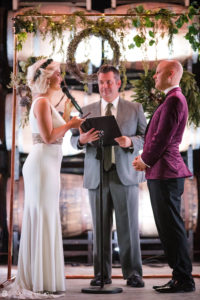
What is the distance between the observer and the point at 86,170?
4316 millimetres

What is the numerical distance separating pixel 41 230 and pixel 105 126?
906 mm

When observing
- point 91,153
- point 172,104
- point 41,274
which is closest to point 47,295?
point 41,274

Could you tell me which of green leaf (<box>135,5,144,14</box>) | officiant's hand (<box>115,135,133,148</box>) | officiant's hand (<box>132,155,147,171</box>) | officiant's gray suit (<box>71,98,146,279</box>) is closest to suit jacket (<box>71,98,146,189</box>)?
officiant's gray suit (<box>71,98,146,279</box>)

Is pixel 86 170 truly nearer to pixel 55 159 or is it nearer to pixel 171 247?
pixel 55 159

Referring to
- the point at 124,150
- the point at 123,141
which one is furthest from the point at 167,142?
the point at 124,150

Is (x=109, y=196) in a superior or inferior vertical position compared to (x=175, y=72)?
inferior

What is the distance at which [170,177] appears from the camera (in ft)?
12.6

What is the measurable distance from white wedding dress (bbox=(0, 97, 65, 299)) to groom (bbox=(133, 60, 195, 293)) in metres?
0.69

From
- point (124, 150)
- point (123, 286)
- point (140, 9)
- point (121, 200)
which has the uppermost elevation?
point (140, 9)

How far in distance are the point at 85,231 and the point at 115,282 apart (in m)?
1.37

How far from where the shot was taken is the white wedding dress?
370 cm

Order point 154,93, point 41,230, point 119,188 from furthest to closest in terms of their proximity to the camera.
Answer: point 154,93 < point 119,188 < point 41,230

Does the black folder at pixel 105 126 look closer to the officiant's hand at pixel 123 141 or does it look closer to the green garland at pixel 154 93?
the officiant's hand at pixel 123 141

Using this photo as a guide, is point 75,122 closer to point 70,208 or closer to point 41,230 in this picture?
point 41,230
